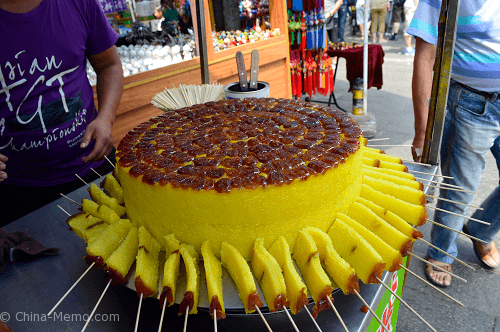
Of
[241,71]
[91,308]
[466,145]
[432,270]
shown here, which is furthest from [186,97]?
[432,270]

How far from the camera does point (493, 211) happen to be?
2.62 meters

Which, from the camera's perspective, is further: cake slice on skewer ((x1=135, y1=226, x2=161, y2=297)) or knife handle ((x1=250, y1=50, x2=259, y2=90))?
knife handle ((x1=250, y1=50, x2=259, y2=90))

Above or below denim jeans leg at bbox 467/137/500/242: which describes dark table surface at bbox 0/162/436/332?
above

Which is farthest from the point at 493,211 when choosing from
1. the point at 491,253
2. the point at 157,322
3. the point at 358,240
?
the point at 157,322

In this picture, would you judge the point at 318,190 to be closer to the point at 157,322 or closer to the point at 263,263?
the point at 263,263

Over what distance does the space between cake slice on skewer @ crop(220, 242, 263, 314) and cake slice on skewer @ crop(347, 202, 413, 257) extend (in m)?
0.45

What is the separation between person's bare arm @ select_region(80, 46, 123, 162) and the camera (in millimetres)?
1756

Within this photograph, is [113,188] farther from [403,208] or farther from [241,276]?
[403,208]

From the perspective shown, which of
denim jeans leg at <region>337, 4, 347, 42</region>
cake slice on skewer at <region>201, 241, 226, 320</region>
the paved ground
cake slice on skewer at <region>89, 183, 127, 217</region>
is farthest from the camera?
denim jeans leg at <region>337, 4, 347, 42</region>

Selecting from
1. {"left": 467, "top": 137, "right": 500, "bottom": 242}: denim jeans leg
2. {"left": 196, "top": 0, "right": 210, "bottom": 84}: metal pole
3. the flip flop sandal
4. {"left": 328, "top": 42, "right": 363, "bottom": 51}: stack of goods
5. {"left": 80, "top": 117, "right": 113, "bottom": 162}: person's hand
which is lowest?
the flip flop sandal

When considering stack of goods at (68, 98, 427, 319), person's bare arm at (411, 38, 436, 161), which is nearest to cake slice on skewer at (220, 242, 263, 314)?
stack of goods at (68, 98, 427, 319)

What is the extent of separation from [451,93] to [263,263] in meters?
1.92

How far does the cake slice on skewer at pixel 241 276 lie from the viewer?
2.92 ft

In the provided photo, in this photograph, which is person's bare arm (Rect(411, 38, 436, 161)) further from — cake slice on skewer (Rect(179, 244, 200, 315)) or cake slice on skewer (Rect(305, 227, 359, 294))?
cake slice on skewer (Rect(179, 244, 200, 315))
